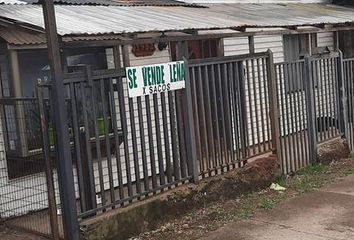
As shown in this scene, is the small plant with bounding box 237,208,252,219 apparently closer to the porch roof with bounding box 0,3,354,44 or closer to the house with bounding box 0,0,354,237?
the house with bounding box 0,0,354,237

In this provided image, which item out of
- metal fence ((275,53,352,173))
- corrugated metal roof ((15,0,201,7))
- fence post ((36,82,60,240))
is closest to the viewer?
fence post ((36,82,60,240))

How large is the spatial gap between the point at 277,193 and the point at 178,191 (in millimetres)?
1707

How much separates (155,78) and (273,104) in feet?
7.71

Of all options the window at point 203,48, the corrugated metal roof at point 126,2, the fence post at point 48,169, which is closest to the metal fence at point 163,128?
the fence post at point 48,169

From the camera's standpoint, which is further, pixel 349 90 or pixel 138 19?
pixel 349 90

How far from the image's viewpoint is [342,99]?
30.5ft

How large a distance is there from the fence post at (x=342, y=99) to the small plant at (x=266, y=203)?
3.00m

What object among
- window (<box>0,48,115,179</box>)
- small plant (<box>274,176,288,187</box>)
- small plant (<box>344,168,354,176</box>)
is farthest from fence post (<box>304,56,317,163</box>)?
window (<box>0,48,115,179</box>)

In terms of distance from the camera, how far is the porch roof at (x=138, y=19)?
5719 mm

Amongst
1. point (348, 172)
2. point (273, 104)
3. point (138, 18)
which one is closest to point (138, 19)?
point (138, 18)

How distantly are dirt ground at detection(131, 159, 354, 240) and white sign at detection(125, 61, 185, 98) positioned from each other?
1.51 meters

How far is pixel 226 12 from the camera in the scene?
9766 millimetres

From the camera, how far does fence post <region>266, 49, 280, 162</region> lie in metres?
7.61

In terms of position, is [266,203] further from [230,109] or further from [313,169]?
[313,169]
